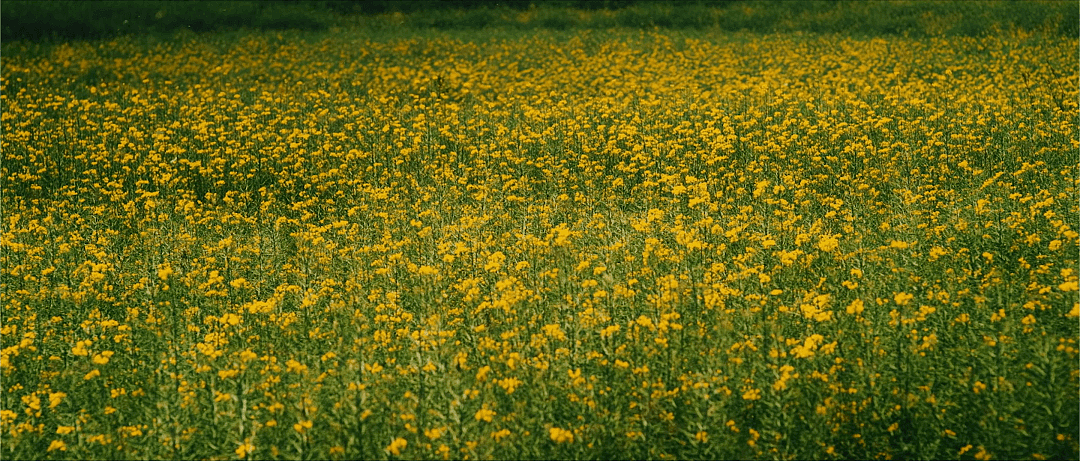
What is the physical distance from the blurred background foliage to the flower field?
8.10 metres

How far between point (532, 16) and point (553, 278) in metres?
20.4

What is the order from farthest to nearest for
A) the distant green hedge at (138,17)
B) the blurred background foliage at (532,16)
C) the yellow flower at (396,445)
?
1. the distant green hedge at (138,17)
2. the blurred background foliage at (532,16)
3. the yellow flower at (396,445)

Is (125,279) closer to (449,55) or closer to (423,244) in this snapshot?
(423,244)

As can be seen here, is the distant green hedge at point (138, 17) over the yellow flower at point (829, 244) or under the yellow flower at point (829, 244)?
over

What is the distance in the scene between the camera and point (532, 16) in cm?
2534

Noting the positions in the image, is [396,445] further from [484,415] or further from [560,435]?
[560,435]

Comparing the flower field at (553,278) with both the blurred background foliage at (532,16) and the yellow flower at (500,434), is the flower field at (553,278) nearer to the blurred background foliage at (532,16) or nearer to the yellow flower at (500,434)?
the yellow flower at (500,434)

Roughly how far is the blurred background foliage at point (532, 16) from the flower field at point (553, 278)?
8.10 meters

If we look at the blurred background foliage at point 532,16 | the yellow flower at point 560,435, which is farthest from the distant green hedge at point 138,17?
the yellow flower at point 560,435

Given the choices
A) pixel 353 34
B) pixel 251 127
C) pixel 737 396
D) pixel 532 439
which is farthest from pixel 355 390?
pixel 353 34

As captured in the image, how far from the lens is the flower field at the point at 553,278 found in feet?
14.1

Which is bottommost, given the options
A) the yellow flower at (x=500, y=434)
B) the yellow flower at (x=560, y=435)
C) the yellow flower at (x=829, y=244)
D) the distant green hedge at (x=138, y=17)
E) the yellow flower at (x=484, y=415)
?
the yellow flower at (x=500, y=434)

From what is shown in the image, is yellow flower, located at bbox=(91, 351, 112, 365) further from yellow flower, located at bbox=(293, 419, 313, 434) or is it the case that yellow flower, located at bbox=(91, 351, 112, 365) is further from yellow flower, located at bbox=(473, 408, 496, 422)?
yellow flower, located at bbox=(473, 408, 496, 422)

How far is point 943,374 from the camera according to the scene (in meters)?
4.46
